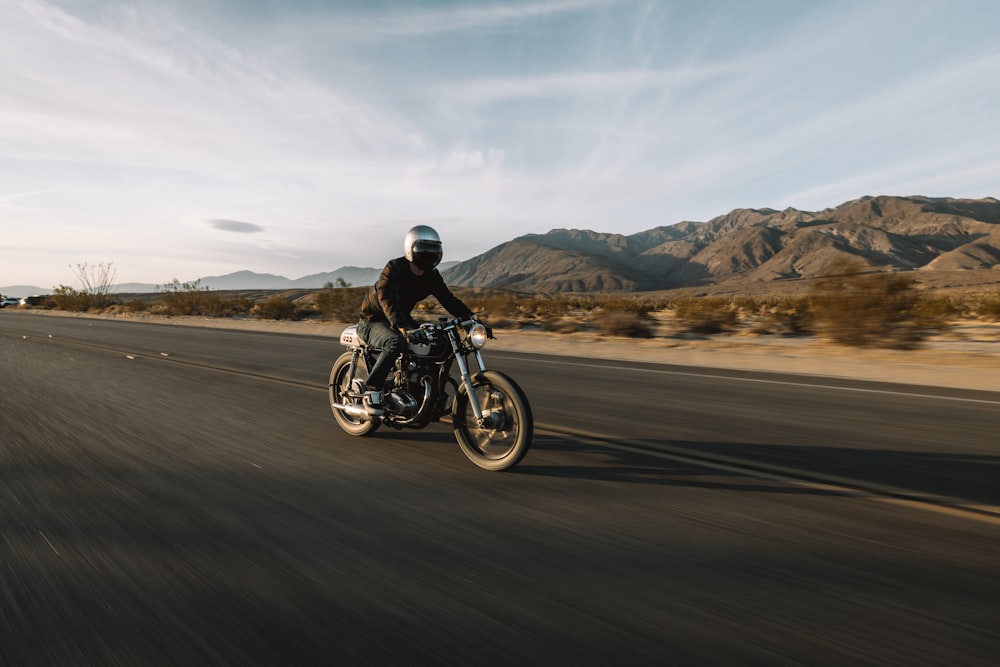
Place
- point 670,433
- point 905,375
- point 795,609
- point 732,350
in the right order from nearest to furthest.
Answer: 1. point 795,609
2. point 670,433
3. point 905,375
4. point 732,350

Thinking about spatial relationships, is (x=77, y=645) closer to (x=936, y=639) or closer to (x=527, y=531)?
(x=527, y=531)

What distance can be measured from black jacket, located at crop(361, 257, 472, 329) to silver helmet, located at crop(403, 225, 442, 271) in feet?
0.41

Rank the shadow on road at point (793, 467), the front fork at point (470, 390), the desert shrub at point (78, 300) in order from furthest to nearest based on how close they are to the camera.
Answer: the desert shrub at point (78, 300) < the front fork at point (470, 390) < the shadow on road at point (793, 467)

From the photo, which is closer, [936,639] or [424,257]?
[936,639]

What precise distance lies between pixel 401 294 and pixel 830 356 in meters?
12.2

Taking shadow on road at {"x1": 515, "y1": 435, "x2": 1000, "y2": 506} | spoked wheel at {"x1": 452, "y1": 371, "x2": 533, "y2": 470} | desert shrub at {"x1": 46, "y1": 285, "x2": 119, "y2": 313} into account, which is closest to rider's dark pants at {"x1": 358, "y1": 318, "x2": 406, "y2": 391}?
spoked wheel at {"x1": 452, "y1": 371, "x2": 533, "y2": 470}

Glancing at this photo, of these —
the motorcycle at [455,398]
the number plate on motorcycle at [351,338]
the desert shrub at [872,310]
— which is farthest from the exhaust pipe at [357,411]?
the desert shrub at [872,310]

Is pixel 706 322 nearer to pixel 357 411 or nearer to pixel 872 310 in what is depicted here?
pixel 872 310

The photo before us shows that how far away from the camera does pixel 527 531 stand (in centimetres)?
357

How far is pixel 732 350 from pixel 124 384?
12.8 meters

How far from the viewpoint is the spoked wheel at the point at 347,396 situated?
607cm

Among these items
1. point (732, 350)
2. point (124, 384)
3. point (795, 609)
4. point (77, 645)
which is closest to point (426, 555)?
point (77, 645)

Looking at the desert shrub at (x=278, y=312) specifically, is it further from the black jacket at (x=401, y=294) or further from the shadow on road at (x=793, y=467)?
the shadow on road at (x=793, y=467)

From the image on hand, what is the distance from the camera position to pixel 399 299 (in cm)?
534
